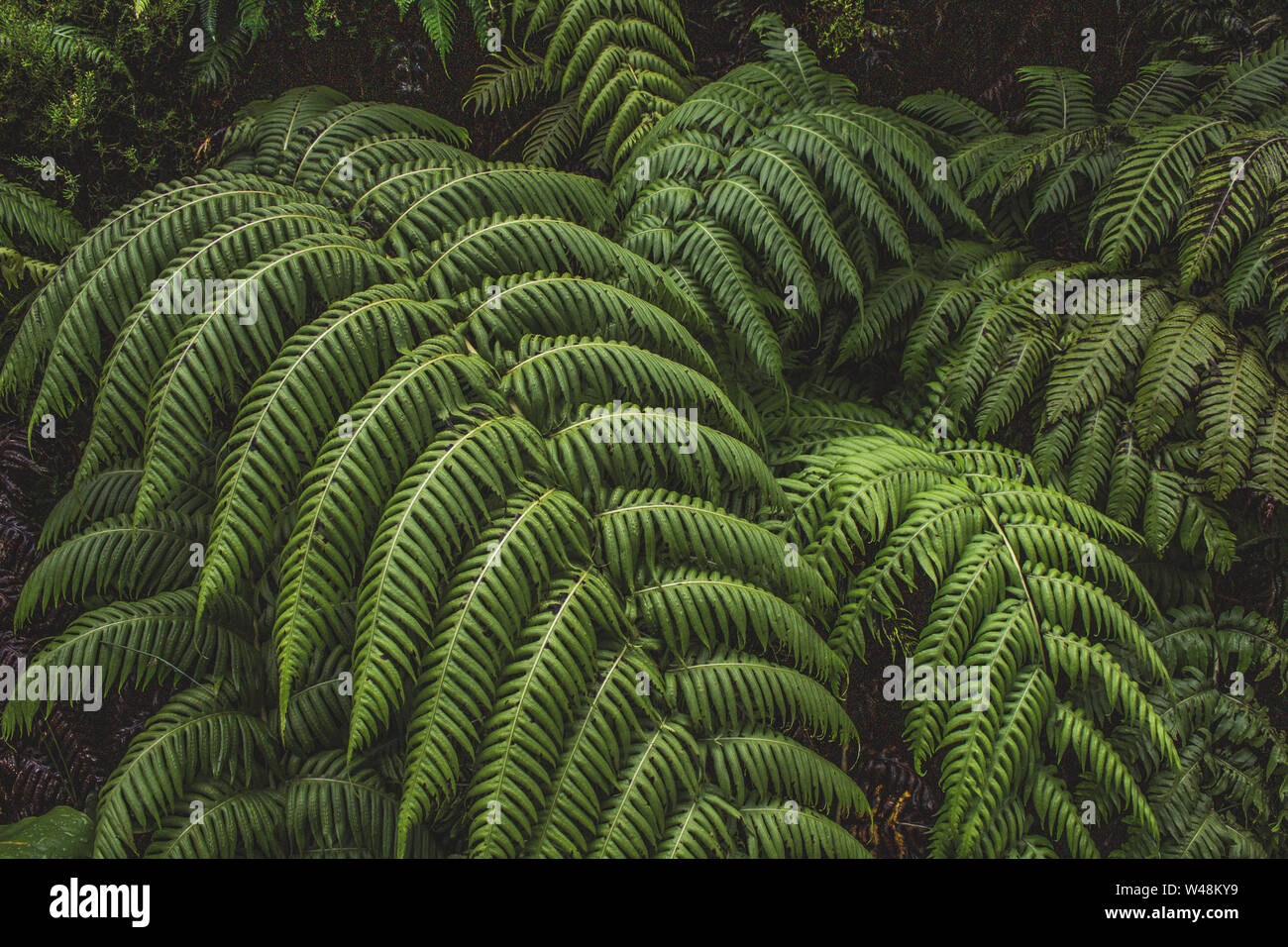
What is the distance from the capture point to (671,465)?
8.92ft

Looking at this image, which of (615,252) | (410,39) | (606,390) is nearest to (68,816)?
(606,390)

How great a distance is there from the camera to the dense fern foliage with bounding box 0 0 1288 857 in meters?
2.28

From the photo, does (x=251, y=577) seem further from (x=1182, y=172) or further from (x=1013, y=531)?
(x=1182, y=172)

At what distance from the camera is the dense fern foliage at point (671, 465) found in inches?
89.8
